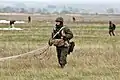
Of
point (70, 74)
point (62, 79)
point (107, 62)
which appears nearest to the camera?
point (62, 79)

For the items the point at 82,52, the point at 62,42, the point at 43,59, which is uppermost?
the point at 62,42

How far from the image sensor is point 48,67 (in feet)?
50.7

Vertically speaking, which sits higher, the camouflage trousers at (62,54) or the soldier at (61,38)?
the soldier at (61,38)

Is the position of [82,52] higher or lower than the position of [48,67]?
lower

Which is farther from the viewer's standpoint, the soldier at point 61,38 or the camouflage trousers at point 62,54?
the camouflage trousers at point 62,54

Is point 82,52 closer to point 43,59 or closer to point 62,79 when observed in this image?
point 43,59

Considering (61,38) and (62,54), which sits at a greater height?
(61,38)

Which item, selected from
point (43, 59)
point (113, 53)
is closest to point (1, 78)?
point (43, 59)

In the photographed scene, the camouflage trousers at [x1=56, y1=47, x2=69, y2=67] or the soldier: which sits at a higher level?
the soldier

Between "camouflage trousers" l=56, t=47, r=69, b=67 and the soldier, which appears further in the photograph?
"camouflage trousers" l=56, t=47, r=69, b=67

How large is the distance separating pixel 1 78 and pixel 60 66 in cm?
321

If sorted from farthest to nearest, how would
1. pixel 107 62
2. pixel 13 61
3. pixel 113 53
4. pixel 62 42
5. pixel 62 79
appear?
pixel 113 53, pixel 107 62, pixel 13 61, pixel 62 42, pixel 62 79

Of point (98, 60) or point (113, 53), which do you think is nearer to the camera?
point (98, 60)

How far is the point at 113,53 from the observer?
20.7m
